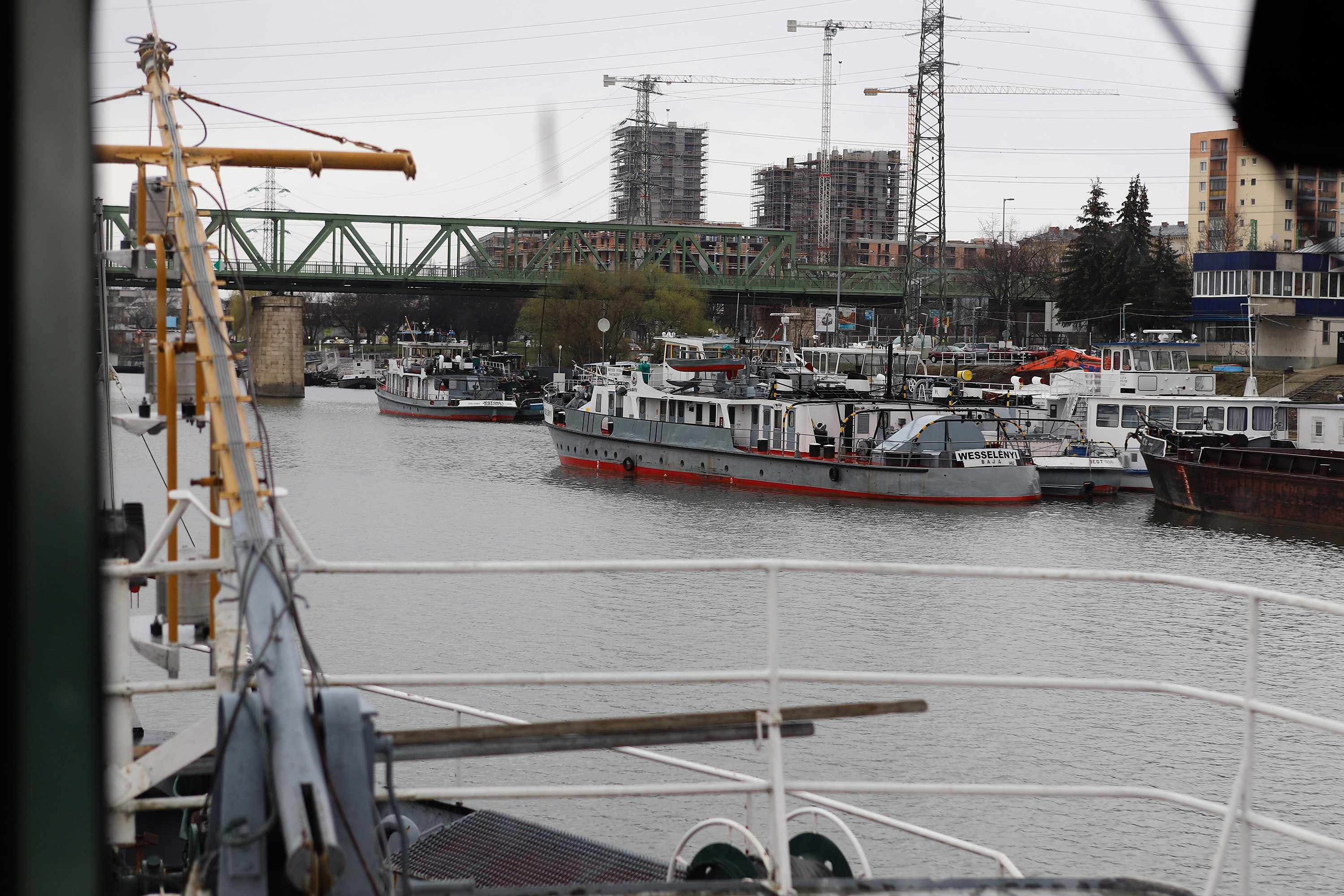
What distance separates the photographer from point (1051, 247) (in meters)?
90.8

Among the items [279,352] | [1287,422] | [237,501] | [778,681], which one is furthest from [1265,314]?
[778,681]

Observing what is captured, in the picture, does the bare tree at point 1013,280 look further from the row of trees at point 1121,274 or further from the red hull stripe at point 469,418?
the red hull stripe at point 469,418

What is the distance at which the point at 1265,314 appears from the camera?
170ft

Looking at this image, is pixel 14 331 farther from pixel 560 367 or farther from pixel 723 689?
pixel 560 367

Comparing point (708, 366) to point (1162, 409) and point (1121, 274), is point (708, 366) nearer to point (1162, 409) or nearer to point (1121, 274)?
point (1162, 409)

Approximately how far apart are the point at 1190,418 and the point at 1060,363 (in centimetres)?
1667

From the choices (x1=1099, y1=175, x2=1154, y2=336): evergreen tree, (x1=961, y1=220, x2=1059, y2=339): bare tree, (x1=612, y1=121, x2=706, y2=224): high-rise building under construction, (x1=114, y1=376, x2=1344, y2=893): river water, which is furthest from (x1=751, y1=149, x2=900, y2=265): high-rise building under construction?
(x1=114, y1=376, x2=1344, y2=893): river water

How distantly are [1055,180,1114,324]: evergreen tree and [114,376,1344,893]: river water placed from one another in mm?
31750

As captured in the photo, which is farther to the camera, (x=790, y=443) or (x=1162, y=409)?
(x=1162, y=409)

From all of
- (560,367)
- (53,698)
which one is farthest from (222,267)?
(53,698)

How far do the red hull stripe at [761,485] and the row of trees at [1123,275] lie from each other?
94.3 feet

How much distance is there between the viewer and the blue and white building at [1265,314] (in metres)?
51.4

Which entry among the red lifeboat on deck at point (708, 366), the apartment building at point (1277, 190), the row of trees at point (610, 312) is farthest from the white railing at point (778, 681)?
the row of trees at point (610, 312)

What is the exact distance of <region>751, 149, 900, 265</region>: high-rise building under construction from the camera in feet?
515
